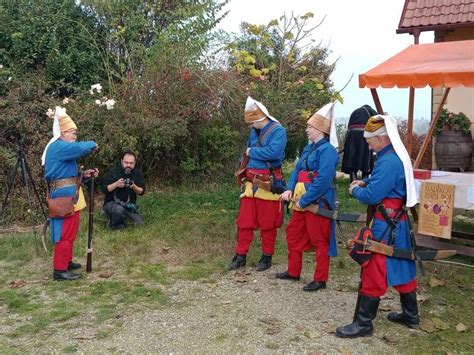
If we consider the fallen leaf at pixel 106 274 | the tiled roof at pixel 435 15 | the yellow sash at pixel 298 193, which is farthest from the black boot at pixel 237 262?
the tiled roof at pixel 435 15

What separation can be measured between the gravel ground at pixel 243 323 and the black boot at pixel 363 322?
0.06m

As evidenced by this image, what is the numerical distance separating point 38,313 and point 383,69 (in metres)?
4.58

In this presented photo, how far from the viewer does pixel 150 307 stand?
4863 millimetres

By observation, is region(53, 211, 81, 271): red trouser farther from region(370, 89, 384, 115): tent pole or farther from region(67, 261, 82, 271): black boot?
region(370, 89, 384, 115): tent pole

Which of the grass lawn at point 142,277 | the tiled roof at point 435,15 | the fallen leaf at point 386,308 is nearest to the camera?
the grass lawn at point 142,277

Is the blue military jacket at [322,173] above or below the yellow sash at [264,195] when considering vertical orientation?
above

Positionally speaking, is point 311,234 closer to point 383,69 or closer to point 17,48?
point 383,69

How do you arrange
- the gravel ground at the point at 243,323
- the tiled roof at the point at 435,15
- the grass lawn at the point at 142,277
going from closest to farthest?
the gravel ground at the point at 243,323 < the grass lawn at the point at 142,277 < the tiled roof at the point at 435,15

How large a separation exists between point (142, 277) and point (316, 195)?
6.98 ft

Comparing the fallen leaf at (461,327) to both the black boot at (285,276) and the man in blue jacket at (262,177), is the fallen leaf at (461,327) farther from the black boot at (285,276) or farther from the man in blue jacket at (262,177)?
the man in blue jacket at (262,177)

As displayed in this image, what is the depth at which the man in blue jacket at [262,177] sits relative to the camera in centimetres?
562

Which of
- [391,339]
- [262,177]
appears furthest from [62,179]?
[391,339]

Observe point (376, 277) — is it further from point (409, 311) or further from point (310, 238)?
point (310, 238)

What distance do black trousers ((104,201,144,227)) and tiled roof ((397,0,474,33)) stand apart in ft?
21.2
